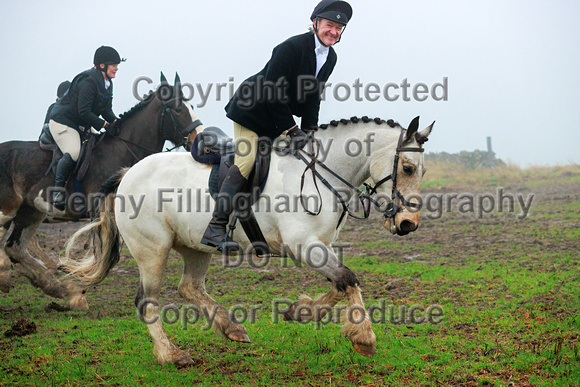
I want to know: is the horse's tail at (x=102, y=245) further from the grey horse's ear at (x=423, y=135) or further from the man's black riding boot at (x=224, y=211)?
the grey horse's ear at (x=423, y=135)

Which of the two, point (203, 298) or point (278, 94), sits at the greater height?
point (278, 94)

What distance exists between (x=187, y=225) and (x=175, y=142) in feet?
12.4

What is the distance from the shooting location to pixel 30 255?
8.90 m

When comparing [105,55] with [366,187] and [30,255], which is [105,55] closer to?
[30,255]

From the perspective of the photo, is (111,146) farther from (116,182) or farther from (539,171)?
(539,171)

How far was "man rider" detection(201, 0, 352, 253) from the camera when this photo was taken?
508cm

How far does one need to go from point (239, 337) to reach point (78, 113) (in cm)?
481

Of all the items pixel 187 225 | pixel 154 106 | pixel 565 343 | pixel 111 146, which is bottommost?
pixel 565 343

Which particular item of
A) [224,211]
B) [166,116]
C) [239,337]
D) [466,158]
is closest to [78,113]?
[166,116]

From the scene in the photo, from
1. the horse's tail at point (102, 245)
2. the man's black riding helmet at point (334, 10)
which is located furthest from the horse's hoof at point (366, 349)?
the horse's tail at point (102, 245)

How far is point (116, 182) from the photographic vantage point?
6.30 meters

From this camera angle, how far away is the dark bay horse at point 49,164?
8.66m

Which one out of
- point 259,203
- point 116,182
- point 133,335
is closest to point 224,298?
point 133,335

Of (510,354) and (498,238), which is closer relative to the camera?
(510,354)
